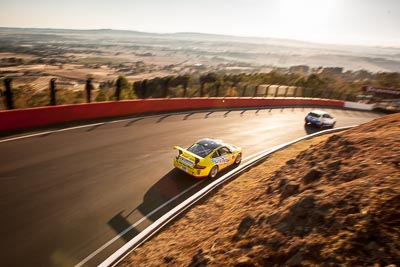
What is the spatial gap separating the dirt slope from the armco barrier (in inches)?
382

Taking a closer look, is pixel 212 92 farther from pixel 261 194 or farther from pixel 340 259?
pixel 340 259

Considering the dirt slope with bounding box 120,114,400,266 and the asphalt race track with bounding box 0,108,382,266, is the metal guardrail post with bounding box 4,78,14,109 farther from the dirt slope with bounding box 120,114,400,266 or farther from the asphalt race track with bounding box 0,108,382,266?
the dirt slope with bounding box 120,114,400,266

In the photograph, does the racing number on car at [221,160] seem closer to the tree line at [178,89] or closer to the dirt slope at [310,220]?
the dirt slope at [310,220]

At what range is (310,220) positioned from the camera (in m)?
4.63

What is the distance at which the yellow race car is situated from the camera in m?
10.4

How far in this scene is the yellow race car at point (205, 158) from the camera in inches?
411

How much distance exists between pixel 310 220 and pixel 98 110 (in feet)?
46.8

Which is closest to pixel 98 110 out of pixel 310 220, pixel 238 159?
pixel 238 159

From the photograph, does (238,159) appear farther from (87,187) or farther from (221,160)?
(87,187)

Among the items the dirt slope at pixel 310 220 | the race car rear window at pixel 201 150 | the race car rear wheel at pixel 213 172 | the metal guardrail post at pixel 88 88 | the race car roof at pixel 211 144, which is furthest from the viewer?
the metal guardrail post at pixel 88 88

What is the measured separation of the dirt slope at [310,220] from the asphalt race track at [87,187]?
1227mm

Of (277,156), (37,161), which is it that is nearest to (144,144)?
(37,161)

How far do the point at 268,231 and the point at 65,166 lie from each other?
8072mm

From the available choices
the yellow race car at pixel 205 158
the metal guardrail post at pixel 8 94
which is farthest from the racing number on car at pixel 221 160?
the metal guardrail post at pixel 8 94
